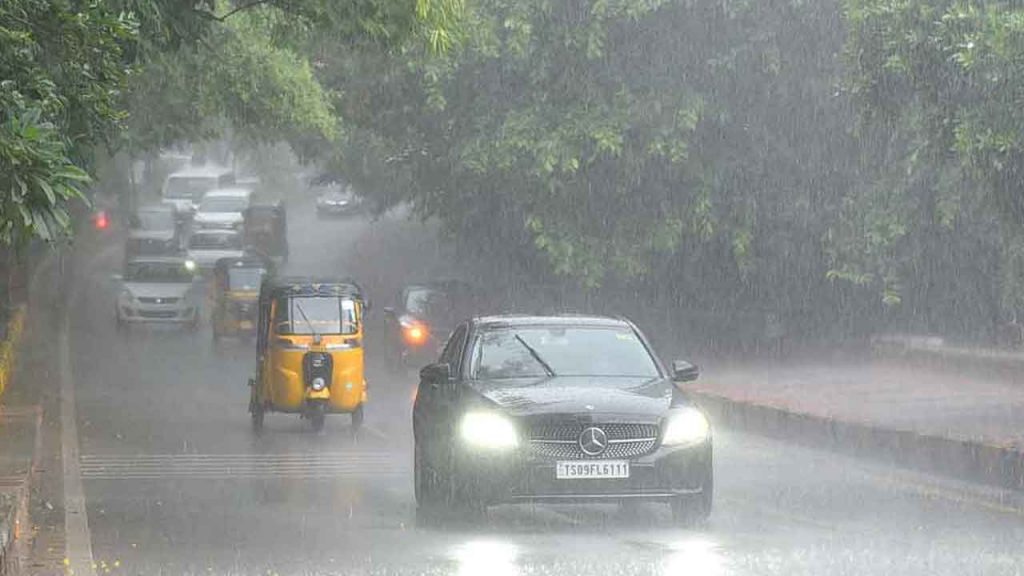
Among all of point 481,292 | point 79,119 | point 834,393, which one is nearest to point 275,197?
point 481,292

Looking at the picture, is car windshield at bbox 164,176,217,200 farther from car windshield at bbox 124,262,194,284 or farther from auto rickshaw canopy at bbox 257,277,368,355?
auto rickshaw canopy at bbox 257,277,368,355

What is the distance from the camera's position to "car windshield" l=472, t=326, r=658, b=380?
13805 mm

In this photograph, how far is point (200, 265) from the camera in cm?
5403

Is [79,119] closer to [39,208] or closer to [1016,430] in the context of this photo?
[39,208]

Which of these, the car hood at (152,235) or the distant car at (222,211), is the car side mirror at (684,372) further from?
the distant car at (222,211)

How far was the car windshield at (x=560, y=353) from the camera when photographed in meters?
13.8

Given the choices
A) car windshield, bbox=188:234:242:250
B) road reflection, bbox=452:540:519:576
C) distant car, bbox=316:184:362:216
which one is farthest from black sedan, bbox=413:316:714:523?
distant car, bbox=316:184:362:216

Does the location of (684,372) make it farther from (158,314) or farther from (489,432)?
(158,314)

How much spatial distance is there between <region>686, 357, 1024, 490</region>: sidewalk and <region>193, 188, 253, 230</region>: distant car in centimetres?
3707

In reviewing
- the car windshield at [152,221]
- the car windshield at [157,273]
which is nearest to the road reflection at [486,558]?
the car windshield at [157,273]

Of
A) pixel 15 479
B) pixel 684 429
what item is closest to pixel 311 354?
pixel 15 479

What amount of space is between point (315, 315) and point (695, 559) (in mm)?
11437

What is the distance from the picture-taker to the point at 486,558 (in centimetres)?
1121

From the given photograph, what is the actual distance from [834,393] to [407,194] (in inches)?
792
